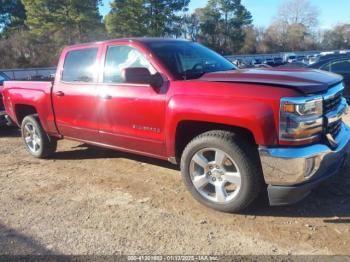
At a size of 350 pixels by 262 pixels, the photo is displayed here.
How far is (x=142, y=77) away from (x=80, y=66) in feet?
5.00

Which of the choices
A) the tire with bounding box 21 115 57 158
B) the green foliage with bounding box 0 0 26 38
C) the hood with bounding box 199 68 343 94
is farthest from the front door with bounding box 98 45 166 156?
the green foliage with bounding box 0 0 26 38

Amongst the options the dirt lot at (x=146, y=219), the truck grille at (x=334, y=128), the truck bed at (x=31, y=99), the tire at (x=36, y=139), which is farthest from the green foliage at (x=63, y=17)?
the truck grille at (x=334, y=128)

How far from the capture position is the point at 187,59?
471 cm

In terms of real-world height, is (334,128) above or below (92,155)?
above

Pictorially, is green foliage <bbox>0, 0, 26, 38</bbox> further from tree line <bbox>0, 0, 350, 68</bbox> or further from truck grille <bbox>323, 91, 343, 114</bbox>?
truck grille <bbox>323, 91, 343, 114</bbox>

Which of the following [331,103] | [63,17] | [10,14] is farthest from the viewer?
[10,14]

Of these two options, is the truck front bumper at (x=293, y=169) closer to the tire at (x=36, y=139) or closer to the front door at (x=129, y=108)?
the front door at (x=129, y=108)

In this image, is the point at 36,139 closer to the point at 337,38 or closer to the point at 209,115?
the point at 209,115

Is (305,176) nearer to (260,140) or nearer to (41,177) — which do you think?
(260,140)

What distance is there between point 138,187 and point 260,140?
6.24ft

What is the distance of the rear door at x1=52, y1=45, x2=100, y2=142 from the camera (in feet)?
16.7

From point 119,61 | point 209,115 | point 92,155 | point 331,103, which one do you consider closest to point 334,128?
point 331,103

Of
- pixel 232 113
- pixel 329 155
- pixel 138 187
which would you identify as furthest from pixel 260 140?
pixel 138 187

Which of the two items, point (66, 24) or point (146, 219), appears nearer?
point (146, 219)
